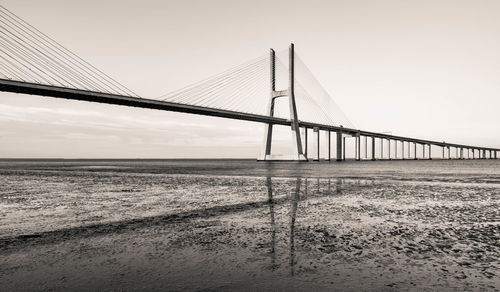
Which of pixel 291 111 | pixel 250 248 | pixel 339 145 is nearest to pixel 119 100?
pixel 291 111

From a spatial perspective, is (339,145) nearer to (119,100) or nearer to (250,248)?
(119,100)

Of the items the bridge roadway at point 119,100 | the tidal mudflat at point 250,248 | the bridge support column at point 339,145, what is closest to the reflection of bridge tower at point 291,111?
the bridge roadway at point 119,100

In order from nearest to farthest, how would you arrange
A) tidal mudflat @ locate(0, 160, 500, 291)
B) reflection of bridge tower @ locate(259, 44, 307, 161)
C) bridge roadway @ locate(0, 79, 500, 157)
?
1. tidal mudflat @ locate(0, 160, 500, 291)
2. bridge roadway @ locate(0, 79, 500, 157)
3. reflection of bridge tower @ locate(259, 44, 307, 161)

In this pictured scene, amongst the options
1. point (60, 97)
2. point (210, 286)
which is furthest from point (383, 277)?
point (60, 97)

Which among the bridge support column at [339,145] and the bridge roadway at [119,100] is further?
the bridge support column at [339,145]

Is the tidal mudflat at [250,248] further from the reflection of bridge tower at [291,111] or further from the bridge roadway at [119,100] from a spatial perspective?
the reflection of bridge tower at [291,111]

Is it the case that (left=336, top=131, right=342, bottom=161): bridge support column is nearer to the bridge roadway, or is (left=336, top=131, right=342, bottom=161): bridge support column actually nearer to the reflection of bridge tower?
the reflection of bridge tower

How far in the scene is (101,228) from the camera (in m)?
6.03

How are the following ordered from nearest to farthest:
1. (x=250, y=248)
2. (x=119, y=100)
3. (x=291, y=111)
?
(x=250, y=248), (x=119, y=100), (x=291, y=111)

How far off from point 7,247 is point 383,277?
15.5ft

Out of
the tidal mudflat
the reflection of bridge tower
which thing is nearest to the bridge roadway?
the reflection of bridge tower

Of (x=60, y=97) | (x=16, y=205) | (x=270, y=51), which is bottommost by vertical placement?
(x=16, y=205)

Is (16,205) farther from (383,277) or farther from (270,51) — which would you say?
(270,51)

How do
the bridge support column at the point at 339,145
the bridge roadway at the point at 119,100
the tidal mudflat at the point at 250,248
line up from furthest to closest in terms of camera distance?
the bridge support column at the point at 339,145, the bridge roadway at the point at 119,100, the tidal mudflat at the point at 250,248
